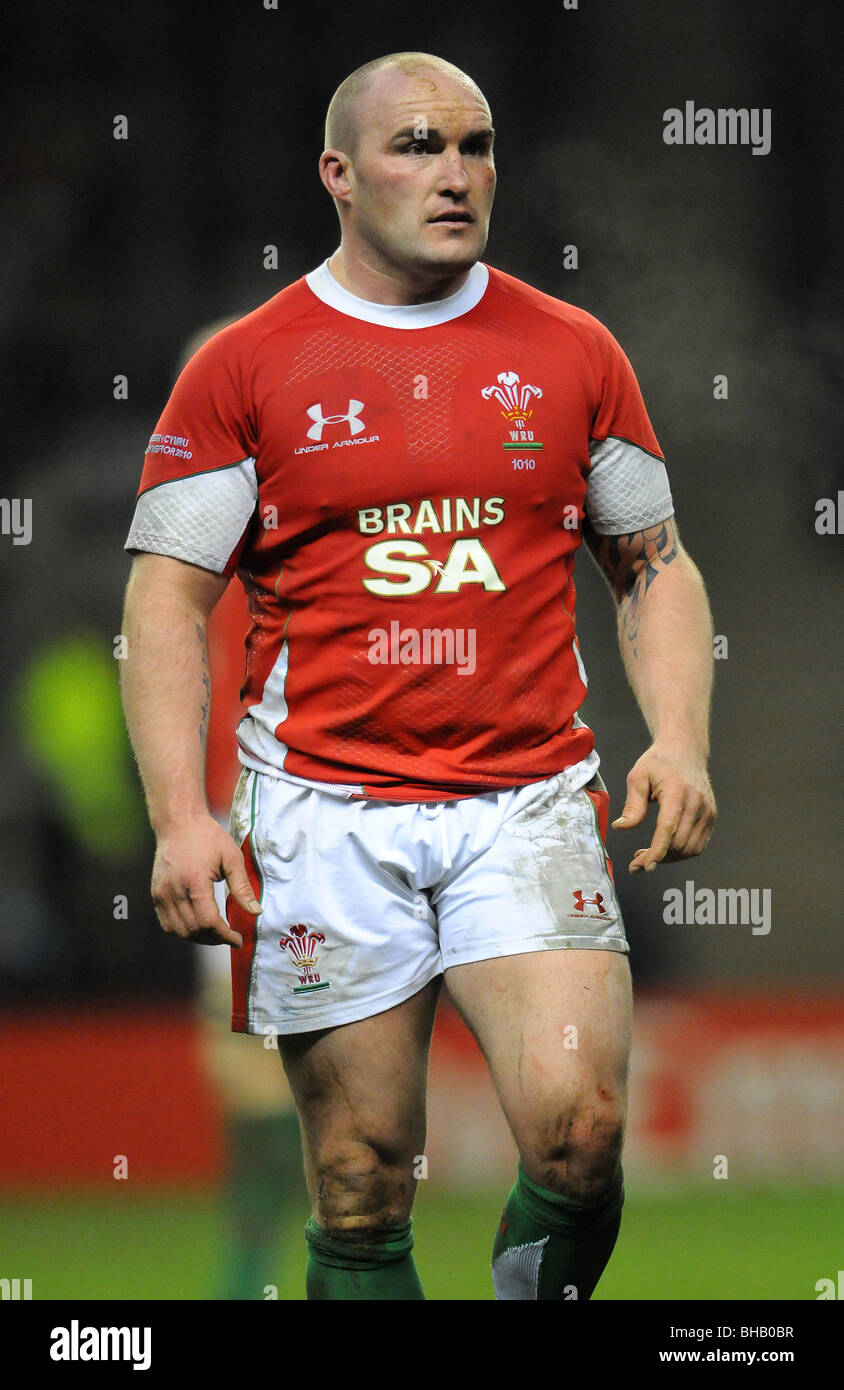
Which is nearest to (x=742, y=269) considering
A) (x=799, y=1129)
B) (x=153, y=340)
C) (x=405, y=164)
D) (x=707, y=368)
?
(x=707, y=368)

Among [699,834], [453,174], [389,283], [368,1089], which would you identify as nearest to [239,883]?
[368,1089]

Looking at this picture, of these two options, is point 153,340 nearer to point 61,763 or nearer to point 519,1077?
point 61,763

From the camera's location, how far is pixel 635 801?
2.84 meters

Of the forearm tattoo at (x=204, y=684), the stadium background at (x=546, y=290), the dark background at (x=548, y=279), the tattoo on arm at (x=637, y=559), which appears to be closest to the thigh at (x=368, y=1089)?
the forearm tattoo at (x=204, y=684)

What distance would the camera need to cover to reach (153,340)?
19.2 feet

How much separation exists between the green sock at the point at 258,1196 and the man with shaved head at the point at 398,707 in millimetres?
883

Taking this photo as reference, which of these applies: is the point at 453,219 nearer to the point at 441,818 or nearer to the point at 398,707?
the point at 398,707

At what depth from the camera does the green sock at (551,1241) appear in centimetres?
282

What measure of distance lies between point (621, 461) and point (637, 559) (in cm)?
17

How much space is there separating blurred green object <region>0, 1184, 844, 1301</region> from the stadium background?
0.30m

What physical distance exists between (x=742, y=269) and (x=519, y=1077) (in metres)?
3.61

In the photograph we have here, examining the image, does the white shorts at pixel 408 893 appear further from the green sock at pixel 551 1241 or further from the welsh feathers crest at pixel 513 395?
the welsh feathers crest at pixel 513 395

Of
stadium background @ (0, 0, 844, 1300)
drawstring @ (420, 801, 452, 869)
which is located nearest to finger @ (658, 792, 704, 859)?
drawstring @ (420, 801, 452, 869)
